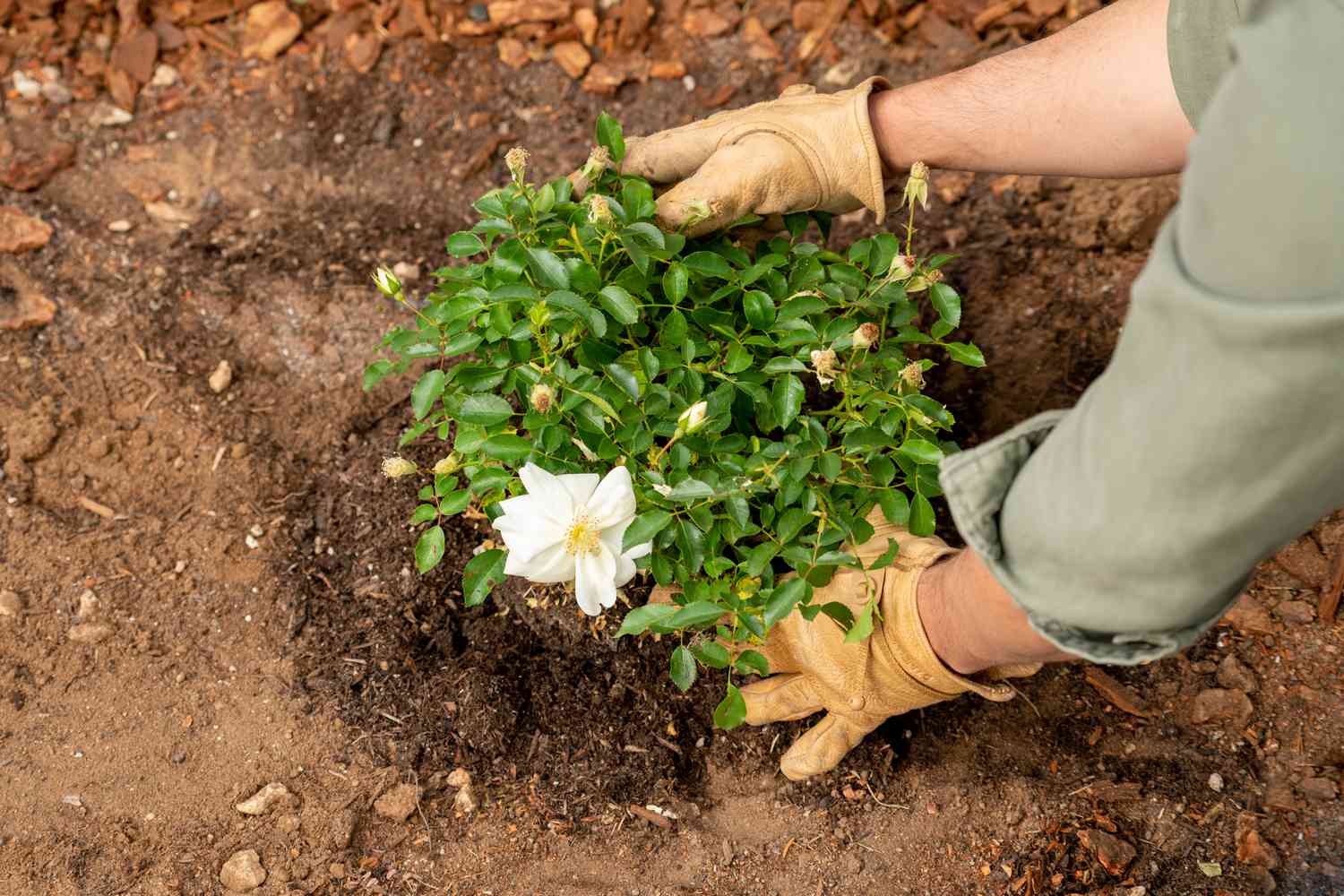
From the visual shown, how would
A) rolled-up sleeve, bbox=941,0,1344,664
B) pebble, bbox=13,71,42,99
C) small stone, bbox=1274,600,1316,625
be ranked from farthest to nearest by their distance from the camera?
1. pebble, bbox=13,71,42,99
2. small stone, bbox=1274,600,1316,625
3. rolled-up sleeve, bbox=941,0,1344,664

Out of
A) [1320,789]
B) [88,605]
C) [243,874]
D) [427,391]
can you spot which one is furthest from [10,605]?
[1320,789]

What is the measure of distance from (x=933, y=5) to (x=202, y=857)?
268 cm

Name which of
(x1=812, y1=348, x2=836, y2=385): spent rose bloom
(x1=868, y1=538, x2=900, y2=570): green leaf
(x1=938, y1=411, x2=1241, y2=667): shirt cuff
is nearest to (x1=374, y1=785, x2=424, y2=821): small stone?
(x1=868, y1=538, x2=900, y2=570): green leaf

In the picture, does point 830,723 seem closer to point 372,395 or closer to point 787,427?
point 787,427

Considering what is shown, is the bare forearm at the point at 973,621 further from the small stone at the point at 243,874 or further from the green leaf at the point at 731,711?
the small stone at the point at 243,874

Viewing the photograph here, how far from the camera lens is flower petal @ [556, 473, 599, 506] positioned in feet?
4.85

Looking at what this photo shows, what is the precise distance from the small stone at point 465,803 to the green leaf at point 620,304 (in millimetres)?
957

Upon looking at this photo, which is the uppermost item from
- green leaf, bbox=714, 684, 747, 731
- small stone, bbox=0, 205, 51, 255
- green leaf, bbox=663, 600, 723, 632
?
green leaf, bbox=663, 600, 723, 632

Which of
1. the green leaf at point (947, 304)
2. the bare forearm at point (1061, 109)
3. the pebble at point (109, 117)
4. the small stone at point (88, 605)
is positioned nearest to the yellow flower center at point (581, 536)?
the green leaf at point (947, 304)

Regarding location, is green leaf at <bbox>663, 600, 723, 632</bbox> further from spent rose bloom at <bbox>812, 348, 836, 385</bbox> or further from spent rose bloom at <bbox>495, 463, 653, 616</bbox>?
spent rose bloom at <bbox>812, 348, 836, 385</bbox>

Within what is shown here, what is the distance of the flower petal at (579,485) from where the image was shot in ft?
4.85

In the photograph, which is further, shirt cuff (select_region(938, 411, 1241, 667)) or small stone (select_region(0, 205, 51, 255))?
small stone (select_region(0, 205, 51, 255))

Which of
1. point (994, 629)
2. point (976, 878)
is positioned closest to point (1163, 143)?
point (994, 629)

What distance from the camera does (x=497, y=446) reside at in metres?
1.52
